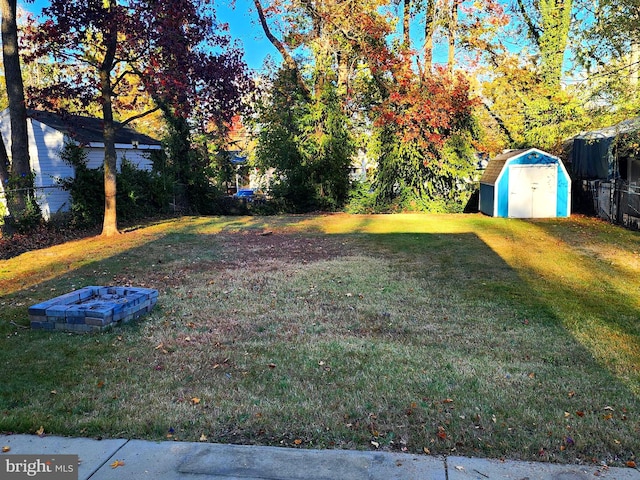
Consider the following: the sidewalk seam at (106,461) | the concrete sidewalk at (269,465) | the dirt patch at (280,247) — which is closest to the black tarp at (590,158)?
the dirt patch at (280,247)

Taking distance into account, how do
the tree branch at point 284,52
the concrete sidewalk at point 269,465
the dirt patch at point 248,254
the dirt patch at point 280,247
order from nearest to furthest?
the concrete sidewalk at point 269,465 < the dirt patch at point 248,254 < the dirt patch at point 280,247 < the tree branch at point 284,52

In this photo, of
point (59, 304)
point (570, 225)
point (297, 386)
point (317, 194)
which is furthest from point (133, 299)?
point (317, 194)

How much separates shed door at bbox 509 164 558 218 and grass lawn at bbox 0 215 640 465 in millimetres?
7101

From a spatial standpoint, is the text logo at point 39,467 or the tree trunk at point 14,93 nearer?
the text logo at point 39,467

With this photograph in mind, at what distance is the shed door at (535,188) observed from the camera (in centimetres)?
1625

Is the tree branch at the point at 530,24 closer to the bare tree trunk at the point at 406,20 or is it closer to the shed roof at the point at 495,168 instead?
the bare tree trunk at the point at 406,20

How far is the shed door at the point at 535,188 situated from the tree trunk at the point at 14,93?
14.4m

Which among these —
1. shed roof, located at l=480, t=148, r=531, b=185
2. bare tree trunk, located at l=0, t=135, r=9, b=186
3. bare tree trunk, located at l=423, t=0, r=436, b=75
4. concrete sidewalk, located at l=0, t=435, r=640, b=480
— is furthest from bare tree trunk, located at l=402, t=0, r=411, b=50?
concrete sidewalk, located at l=0, t=435, r=640, b=480

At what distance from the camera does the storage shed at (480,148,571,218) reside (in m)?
16.2

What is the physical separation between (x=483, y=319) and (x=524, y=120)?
16.9 metres

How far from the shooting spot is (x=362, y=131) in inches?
819

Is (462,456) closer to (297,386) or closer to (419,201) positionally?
(297,386)

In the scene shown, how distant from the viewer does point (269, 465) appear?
2.71 m

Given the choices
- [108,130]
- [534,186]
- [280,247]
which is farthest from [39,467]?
[534,186]
